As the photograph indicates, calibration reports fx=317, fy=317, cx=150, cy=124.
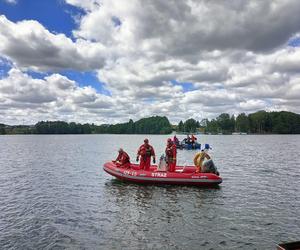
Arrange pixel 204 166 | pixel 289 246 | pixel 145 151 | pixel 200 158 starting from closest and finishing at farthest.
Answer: pixel 289 246 < pixel 204 166 < pixel 200 158 < pixel 145 151

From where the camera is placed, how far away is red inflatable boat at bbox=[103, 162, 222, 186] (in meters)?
17.1

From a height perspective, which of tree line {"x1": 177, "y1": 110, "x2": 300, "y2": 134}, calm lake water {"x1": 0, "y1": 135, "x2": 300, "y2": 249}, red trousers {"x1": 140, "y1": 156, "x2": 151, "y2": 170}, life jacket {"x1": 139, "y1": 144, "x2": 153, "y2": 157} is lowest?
calm lake water {"x1": 0, "y1": 135, "x2": 300, "y2": 249}

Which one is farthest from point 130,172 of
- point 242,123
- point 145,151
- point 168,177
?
point 242,123

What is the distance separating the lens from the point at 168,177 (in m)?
17.7

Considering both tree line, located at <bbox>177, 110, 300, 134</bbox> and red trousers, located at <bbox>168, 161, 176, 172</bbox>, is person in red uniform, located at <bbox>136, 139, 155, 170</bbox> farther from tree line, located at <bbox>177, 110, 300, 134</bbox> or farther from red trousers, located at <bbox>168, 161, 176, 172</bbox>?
tree line, located at <bbox>177, 110, 300, 134</bbox>

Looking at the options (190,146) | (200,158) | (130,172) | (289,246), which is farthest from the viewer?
(190,146)

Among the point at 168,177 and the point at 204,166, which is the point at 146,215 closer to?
the point at 168,177

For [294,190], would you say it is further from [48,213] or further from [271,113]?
[271,113]

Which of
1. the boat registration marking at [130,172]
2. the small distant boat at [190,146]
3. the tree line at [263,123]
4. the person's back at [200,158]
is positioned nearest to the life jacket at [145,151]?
the boat registration marking at [130,172]

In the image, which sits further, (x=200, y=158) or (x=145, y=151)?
(x=145, y=151)

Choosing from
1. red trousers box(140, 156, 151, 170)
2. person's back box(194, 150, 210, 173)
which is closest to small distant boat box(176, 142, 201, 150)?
red trousers box(140, 156, 151, 170)

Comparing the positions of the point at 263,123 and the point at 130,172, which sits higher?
the point at 263,123

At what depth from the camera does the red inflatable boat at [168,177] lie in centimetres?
→ 1709

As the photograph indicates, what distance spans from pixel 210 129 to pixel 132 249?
171 m
